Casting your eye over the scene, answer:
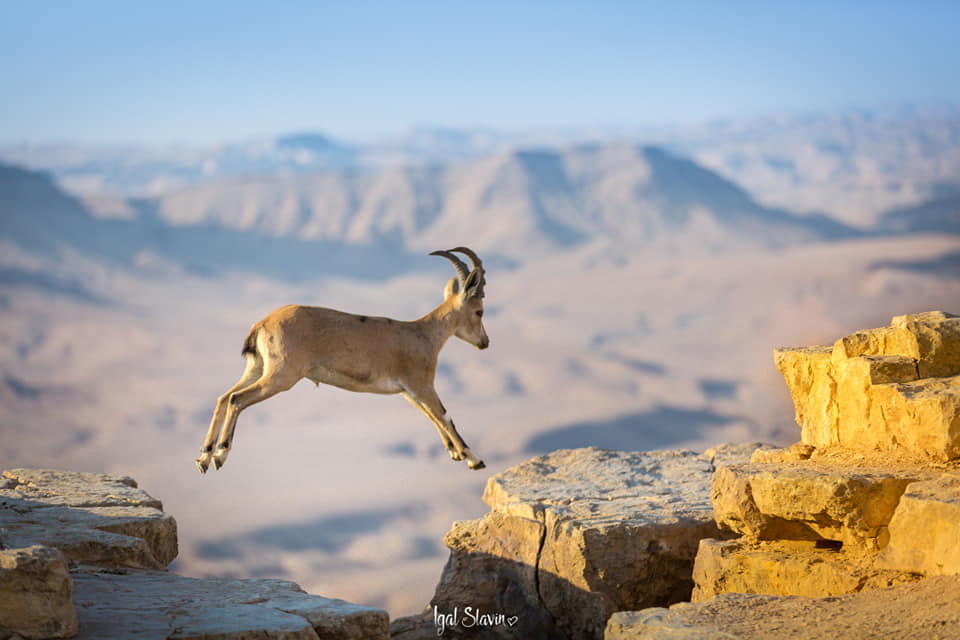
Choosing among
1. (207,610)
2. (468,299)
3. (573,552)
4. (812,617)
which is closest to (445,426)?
(468,299)

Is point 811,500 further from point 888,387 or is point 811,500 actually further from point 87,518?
point 87,518

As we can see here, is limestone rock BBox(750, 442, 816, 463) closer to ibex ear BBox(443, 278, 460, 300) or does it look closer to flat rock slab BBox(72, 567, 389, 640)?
ibex ear BBox(443, 278, 460, 300)

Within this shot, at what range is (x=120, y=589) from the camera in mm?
8336

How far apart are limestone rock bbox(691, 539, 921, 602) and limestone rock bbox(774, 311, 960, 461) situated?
1.02 metres

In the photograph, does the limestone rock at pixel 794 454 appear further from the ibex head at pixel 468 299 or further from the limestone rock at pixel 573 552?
the ibex head at pixel 468 299

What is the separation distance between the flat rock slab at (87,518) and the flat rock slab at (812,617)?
475 cm

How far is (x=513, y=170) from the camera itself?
97125 millimetres

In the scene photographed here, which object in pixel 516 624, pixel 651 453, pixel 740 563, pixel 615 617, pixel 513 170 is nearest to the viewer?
pixel 615 617

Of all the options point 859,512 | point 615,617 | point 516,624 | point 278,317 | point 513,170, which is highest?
point 513,170

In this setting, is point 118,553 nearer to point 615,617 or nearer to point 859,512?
point 615,617

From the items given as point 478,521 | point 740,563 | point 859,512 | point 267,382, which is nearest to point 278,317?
point 267,382

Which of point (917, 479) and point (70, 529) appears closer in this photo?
point (917, 479)

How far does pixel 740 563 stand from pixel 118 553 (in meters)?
5.58
